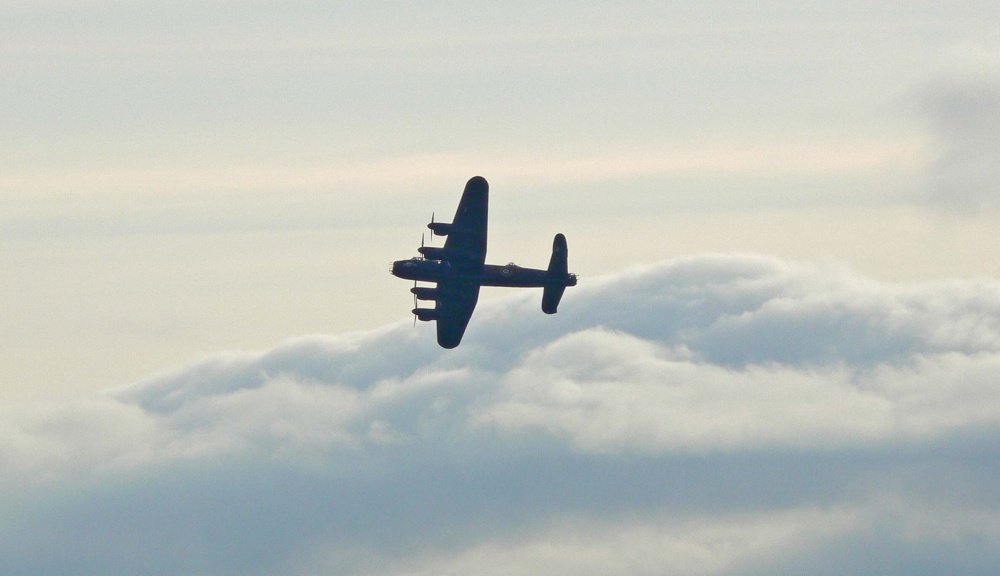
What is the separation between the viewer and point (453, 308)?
12144 cm

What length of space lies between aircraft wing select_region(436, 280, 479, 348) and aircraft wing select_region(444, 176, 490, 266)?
10.9 feet

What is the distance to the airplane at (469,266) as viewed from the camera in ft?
384

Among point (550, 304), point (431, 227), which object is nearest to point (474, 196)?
point (431, 227)

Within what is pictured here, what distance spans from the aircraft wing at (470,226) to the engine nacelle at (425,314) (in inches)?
275

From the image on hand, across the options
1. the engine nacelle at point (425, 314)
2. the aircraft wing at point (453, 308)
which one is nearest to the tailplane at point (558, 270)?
the aircraft wing at point (453, 308)

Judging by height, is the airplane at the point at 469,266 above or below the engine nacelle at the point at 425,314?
→ above

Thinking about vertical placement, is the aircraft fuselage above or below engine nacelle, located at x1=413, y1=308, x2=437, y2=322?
above

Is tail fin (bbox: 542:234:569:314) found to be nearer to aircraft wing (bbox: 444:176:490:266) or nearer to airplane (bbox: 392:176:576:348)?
airplane (bbox: 392:176:576:348)

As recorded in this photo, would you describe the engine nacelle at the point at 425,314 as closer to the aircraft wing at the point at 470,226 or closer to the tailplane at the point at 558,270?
the aircraft wing at the point at 470,226

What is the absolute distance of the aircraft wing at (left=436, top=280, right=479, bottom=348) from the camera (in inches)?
4719

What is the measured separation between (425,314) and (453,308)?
2874mm

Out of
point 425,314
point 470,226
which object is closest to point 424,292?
point 425,314

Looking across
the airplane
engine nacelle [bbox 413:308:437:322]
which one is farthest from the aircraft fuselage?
engine nacelle [bbox 413:308:437:322]

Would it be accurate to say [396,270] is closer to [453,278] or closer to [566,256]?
[453,278]
